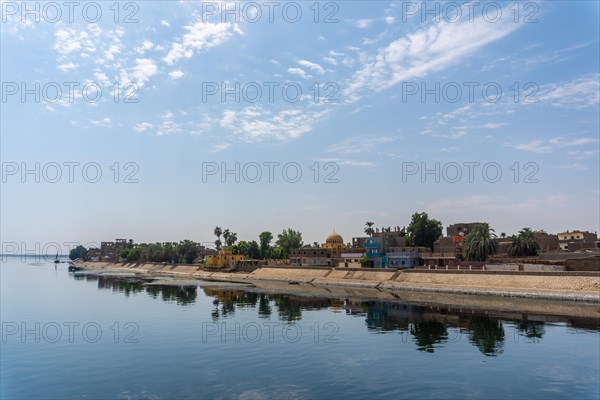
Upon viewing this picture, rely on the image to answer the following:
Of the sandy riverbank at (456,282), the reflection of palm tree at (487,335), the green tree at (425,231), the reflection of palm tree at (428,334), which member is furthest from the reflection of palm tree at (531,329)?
the green tree at (425,231)

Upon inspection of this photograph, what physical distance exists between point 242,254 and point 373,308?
11015 cm

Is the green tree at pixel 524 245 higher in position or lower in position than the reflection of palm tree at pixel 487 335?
higher

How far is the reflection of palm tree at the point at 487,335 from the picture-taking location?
39.1 meters

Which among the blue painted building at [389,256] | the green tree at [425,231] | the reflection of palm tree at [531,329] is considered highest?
the green tree at [425,231]

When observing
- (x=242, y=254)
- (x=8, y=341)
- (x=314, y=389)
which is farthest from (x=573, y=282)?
(x=242, y=254)

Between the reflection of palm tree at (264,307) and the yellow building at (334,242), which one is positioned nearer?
the reflection of palm tree at (264,307)

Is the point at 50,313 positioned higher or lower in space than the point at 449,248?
lower

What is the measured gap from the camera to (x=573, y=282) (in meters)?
67.1

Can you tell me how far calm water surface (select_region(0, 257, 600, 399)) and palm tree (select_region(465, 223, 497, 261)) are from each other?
39158mm

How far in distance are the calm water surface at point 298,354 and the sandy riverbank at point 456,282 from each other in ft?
50.9

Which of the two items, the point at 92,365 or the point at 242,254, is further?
the point at 242,254

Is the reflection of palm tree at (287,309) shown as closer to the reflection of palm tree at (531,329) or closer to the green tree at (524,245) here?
the reflection of palm tree at (531,329)

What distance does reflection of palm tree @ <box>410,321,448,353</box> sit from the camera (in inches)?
1607

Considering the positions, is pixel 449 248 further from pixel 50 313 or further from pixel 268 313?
pixel 50 313
